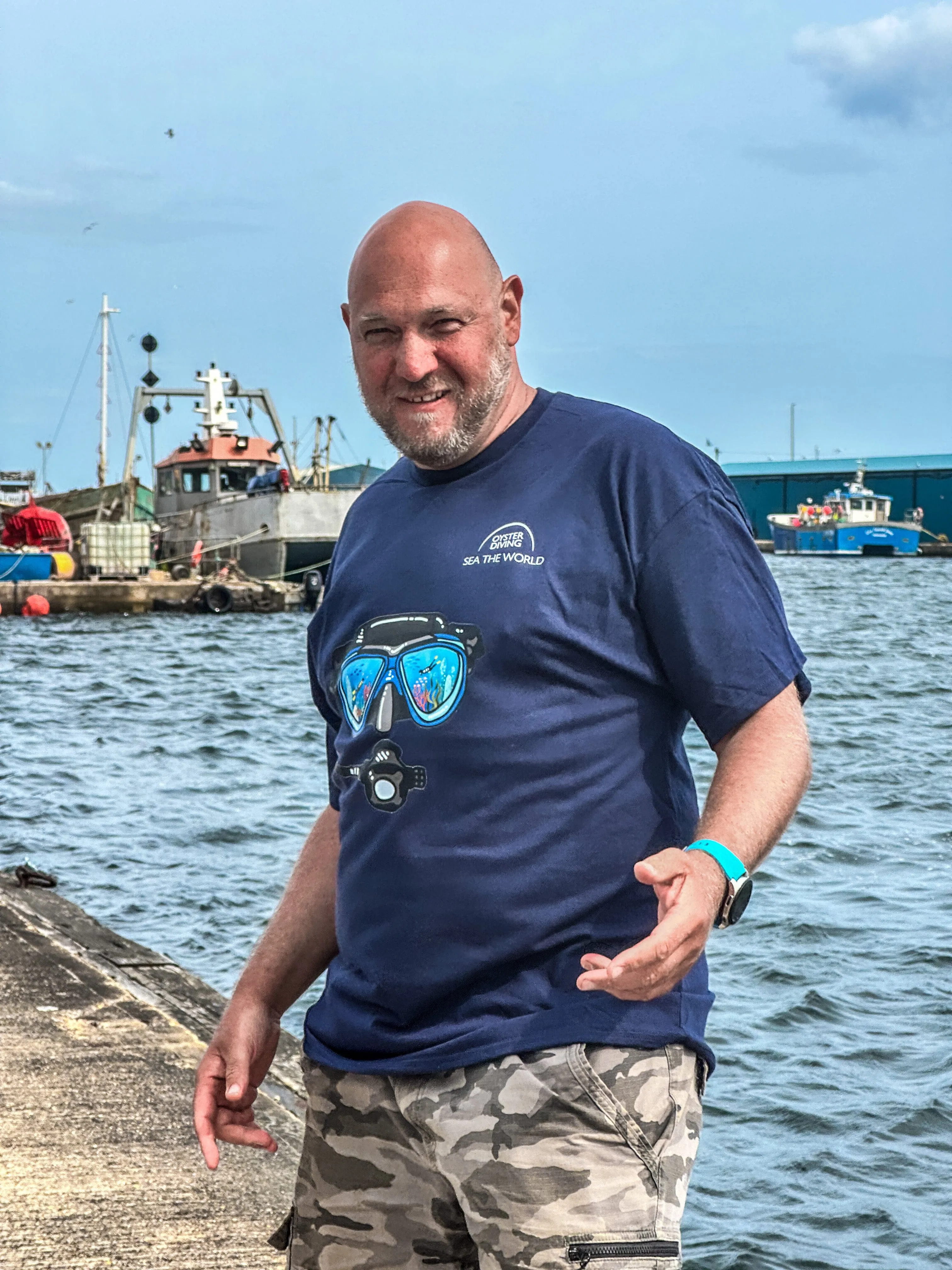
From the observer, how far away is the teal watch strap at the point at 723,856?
65.1 inches

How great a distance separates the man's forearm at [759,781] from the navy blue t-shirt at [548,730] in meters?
0.03

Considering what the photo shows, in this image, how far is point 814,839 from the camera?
36.8 ft

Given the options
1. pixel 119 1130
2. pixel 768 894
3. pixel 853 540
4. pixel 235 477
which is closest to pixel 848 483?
pixel 853 540

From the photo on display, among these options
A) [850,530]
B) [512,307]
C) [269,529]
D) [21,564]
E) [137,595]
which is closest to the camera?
[512,307]

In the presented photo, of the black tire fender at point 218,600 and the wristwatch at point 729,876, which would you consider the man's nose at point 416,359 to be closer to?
the wristwatch at point 729,876

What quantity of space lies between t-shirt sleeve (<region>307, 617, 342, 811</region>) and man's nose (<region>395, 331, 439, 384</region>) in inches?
17.0

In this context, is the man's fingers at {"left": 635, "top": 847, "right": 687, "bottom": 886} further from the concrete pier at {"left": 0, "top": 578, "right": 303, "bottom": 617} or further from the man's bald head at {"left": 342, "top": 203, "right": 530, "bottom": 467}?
the concrete pier at {"left": 0, "top": 578, "right": 303, "bottom": 617}

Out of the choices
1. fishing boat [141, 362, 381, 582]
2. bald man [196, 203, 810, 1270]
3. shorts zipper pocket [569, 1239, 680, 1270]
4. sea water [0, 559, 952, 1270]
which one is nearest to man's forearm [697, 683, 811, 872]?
bald man [196, 203, 810, 1270]

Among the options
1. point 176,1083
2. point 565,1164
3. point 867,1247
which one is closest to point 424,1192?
point 565,1164

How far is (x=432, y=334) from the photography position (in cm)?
191

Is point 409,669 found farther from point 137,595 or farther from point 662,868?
point 137,595

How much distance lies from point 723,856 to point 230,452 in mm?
35658

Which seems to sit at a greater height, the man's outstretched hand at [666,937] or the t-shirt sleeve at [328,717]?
the t-shirt sleeve at [328,717]

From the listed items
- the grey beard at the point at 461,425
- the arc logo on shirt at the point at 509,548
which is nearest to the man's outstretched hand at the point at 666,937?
the arc logo on shirt at the point at 509,548
